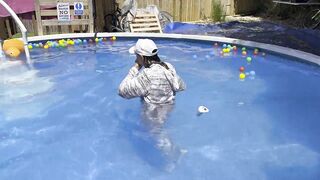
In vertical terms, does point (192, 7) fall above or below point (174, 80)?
above

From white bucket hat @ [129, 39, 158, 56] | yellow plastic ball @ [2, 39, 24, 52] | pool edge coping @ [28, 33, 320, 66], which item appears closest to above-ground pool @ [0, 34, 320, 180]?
pool edge coping @ [28, 33, 320, 66]

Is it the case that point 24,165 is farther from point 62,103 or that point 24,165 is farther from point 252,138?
point 252,138

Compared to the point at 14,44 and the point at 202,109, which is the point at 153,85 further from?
the point at 14,44

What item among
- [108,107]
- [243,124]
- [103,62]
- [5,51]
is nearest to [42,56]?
[5,51]

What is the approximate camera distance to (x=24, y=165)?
5121 millimetres

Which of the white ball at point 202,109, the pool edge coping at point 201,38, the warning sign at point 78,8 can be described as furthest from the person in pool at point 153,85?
the warning sign at point 78,8

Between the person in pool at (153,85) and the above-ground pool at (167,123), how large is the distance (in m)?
0.06

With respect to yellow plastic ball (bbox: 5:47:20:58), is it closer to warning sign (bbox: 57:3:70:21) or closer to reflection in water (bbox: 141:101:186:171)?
warning sign (bbox: 57:3:70:21)

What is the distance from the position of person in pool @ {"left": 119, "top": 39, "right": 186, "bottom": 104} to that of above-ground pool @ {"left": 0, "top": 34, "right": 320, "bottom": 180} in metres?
0.30

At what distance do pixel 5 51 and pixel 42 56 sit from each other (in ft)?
2.86

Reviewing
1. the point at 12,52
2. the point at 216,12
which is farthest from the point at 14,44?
the point at 216,12

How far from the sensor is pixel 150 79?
451 cm

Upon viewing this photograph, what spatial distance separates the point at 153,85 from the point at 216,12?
976 centimetres

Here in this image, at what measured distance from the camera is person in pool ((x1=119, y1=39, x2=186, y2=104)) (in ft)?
14.8
